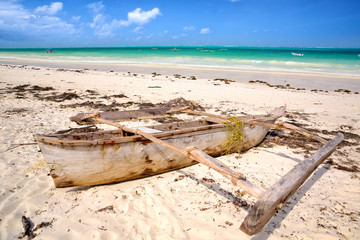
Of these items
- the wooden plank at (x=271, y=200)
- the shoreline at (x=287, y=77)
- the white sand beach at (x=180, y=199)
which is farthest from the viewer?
the shoreline at (x=287, y=77)

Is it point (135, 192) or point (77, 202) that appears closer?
point (77, 202)

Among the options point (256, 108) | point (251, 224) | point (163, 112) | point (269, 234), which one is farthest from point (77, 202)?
point (256, 108)

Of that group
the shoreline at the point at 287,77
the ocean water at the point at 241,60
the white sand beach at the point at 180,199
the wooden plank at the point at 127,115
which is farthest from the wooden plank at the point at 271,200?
the ocean water at the point at 241,60

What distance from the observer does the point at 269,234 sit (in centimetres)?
243

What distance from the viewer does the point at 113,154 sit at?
114 inches

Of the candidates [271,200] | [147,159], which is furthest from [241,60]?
[271,200]

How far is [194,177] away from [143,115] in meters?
2.57

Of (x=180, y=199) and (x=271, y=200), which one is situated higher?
(x=271, y=200)

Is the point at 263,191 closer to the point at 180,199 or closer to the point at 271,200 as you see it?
the point at 271,200

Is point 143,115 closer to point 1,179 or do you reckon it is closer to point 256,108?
point 1,179

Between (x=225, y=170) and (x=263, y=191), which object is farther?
(x=225, y=170)

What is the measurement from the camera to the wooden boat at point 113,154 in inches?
104

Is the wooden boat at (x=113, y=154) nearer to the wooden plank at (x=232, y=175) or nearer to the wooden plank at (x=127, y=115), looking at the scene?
the wooden plank at (x=232, y=175)

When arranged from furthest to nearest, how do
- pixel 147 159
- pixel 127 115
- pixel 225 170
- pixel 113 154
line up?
pixel 127 115
pixel 147 159
pixel 113 154
pixel 225 170
